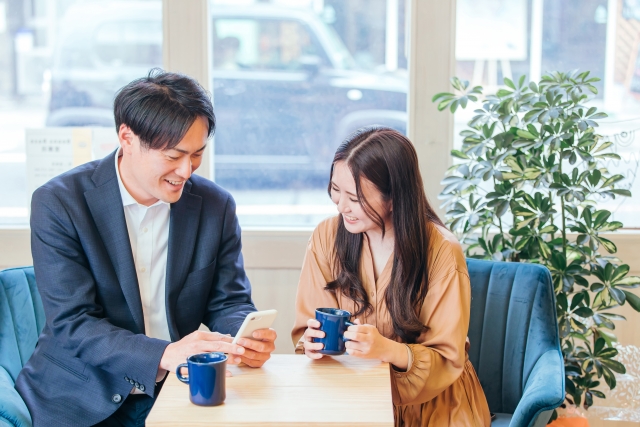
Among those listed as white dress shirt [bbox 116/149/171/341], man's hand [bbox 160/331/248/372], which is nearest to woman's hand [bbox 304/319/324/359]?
man's hand [bbox 160/331/248/372]

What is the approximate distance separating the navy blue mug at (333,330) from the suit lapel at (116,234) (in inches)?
20.9

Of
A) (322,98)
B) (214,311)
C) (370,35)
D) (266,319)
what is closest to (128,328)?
(214,311)

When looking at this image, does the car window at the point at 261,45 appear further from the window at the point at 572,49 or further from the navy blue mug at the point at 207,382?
the navy blue mug at the point at 207,382

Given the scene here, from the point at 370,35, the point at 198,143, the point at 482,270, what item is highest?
the point at 370,35

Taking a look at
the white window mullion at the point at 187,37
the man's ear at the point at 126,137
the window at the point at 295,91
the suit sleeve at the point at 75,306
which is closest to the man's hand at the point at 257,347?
the suit sleeve at the point at 75,306

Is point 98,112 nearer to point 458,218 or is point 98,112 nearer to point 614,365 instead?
point 458,218

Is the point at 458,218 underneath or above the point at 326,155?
underneath

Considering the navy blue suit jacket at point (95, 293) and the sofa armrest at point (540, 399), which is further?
the navy blue suit jacket at point (95, 293)

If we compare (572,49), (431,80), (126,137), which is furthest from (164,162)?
(572,49)

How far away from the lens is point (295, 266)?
2750 millimetres

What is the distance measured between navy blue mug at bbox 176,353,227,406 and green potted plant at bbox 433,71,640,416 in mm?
1211

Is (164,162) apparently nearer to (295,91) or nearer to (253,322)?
(253,322)

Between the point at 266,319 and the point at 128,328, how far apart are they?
1.55 ft

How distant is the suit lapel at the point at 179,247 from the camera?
1878 mm
